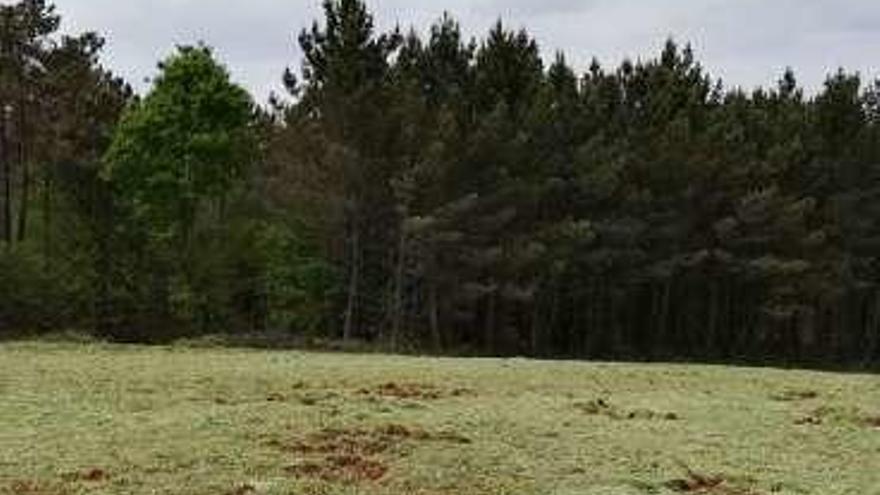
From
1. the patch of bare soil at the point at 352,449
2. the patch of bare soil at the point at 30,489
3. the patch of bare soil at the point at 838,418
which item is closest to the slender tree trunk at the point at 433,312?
the patch of bare soil at the point at 838,418

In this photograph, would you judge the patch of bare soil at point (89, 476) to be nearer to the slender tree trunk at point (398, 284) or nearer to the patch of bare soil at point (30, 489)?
the patch of bare soil at point (30, 489)

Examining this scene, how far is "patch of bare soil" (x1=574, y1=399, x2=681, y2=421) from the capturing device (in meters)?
27.0

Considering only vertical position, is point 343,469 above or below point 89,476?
above

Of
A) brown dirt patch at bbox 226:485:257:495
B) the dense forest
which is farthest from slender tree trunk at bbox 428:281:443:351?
brown dirt patch at bbox 226:485:257:495

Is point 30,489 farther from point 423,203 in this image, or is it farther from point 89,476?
point 423,203

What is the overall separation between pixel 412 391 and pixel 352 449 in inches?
375

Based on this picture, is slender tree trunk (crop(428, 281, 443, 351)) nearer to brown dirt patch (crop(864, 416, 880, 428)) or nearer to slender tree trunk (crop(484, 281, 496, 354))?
slender tree trunk (crop(484, 281, 496, 354))

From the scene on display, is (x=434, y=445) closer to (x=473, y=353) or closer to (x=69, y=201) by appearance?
(x=473, y=353)

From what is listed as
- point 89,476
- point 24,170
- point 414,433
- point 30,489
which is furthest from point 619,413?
point 24,170

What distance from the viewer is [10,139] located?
242 ft

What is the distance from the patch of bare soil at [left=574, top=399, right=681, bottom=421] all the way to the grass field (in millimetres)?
50

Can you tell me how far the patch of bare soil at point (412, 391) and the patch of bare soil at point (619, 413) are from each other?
2832mm

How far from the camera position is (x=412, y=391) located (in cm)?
3069

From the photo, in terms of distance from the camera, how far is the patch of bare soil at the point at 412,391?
29.5 meters
